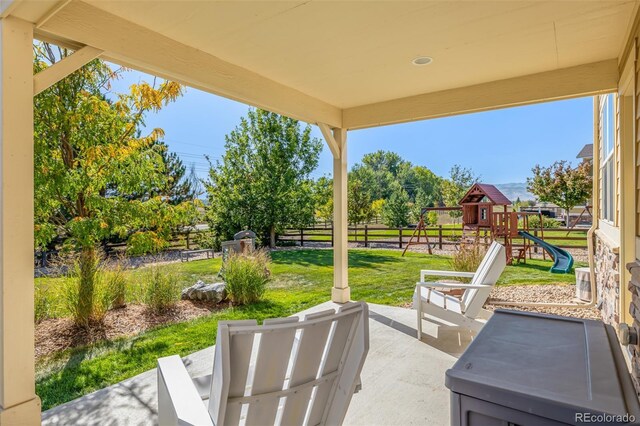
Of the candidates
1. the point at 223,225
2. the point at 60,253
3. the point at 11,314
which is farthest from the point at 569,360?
the point at 223,225

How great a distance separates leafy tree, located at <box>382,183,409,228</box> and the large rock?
9.72 m

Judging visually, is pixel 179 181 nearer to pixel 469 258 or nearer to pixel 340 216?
pixel 340 216

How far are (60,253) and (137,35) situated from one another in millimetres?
2975

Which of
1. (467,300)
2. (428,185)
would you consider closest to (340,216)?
(467,300)

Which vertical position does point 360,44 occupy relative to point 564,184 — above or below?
above

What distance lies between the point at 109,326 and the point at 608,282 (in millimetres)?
5388

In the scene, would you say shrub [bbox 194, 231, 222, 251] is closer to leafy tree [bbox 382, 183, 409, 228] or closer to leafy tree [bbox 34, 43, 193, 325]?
leafy tree [bbox 382, 183, 409, 228]

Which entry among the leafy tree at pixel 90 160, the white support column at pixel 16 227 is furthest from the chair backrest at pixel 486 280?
the leafy tree at pixel 90 160

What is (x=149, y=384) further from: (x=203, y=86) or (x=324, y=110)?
(x=324, y=110)

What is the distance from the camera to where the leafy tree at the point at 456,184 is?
13.9 m

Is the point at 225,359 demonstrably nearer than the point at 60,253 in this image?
Yes

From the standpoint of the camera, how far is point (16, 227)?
206cm

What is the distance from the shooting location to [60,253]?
4.32m

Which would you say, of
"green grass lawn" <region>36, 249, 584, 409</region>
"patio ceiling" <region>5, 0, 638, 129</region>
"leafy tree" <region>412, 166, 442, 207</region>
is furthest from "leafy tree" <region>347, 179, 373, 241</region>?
"patio ceiling" <region>5, 0, 638, 129</region>
